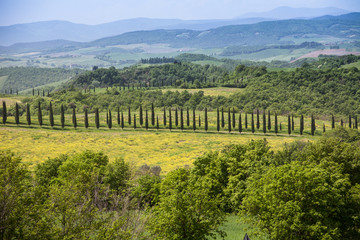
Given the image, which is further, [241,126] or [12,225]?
[241,126]

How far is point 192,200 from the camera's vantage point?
3572 cm

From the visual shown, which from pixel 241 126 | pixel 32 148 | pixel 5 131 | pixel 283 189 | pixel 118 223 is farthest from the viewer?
pixel 241 126

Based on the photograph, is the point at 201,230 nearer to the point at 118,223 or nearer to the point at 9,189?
the point at 118,223

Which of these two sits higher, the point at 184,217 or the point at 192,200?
the point at 192,200

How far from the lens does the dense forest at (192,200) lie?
25719 millimetres

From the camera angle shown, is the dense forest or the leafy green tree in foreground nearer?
the dense forest

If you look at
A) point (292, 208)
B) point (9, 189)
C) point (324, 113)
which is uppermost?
point (9, 189)

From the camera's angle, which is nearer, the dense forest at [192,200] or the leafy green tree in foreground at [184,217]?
the dense forest at [192,200]

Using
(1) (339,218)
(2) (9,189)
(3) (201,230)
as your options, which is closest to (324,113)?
(1) (339,218)

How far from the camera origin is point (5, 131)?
110m

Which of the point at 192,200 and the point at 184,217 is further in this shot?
the point at 192,200

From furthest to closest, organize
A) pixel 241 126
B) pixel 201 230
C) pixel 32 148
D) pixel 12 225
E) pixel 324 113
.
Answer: pixel 324 113, pixel 241 126, pixel 32 148, pixel 201 230, pixel 12 225

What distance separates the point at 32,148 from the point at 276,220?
70989mm

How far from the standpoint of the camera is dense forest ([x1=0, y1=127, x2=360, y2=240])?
2572 centimetres
